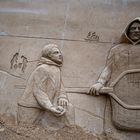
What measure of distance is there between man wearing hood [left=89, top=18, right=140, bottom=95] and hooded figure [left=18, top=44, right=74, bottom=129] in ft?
1.41

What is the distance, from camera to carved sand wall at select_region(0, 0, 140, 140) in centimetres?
475

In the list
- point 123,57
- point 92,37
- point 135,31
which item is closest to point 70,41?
point 92,37

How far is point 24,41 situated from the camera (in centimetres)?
506

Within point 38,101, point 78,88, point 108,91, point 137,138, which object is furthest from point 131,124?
point 38,101

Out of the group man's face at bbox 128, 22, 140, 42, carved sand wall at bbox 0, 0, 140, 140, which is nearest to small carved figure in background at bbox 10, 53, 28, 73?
carved sand wall at bbox 0, 0, 140, 140

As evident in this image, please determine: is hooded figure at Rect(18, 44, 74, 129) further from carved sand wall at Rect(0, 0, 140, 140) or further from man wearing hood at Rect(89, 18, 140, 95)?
man wearing hood at Rect(89, 18, 140, 95)

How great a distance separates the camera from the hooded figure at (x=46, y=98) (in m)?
4.61

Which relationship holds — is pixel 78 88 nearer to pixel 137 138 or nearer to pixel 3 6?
pixel 137 138

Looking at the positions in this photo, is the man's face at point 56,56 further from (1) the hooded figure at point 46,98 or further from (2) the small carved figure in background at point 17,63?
(2) the small carved figure in background at point 17,63

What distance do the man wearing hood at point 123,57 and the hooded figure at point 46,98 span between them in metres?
0.43

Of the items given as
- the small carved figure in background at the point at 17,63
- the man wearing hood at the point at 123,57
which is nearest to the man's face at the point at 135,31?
the man wearing hood at the point at 123,57

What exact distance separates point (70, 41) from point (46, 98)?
896mm

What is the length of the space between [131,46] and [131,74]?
0.41 m

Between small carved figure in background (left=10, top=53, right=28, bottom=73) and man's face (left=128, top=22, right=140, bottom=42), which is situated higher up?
man's face (left=128, top=22, right=140, bottom=42)
